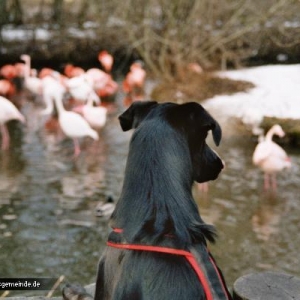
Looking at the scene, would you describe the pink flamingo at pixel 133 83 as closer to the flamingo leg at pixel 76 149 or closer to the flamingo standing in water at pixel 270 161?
the flamingo leg at pixel 76 149

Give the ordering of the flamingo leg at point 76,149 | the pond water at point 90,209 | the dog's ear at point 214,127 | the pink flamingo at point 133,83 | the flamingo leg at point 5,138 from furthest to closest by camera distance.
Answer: the pink flamingo at point 133,83
the flamingo leg at point 5,138
the flamingo leg at point 76,149
the pond water at point 90,209
the dog's ear at point 214,127

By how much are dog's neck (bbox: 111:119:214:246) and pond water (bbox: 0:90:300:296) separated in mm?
2958

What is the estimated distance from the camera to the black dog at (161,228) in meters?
2.05

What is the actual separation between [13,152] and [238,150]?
2.97 m

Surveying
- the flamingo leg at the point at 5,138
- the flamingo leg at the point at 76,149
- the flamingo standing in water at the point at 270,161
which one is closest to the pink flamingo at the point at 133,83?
the flamingo leg at the point at 5,138

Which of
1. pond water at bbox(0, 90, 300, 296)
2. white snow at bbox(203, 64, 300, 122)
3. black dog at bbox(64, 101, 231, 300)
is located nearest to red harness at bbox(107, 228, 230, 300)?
black dog at bbox(64, 101, 231, 300)

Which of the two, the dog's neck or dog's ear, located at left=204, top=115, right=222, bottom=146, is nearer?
the dog's neck

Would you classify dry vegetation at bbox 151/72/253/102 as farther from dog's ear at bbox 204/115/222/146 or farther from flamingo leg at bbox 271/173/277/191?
dog's ear at bbox 204/115/222/146

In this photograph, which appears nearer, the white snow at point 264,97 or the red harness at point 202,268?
the red harness at point 202,268

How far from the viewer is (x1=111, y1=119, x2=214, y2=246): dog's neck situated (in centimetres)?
205

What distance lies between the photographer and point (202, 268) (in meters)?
2.08

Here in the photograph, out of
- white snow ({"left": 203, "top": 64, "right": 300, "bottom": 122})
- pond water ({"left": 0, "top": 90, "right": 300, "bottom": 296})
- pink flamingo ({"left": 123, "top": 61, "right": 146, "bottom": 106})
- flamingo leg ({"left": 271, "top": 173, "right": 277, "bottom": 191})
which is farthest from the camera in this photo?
pink flamingo ({"left": 123, "top": 61, "right": 146, "bottom": 106})

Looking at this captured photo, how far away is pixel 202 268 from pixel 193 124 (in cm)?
47

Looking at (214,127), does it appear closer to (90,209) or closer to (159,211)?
(159,211)
